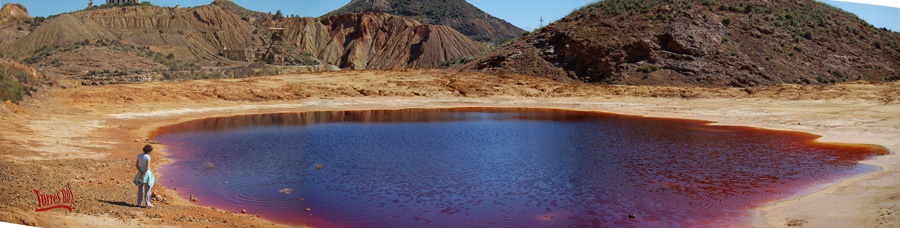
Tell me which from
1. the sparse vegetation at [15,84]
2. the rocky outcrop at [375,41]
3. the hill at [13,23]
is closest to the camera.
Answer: the sparse vegetation at [15,84]

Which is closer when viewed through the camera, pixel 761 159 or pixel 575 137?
pixel 761 159

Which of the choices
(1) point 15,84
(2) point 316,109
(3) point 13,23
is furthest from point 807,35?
(3) point 13,23

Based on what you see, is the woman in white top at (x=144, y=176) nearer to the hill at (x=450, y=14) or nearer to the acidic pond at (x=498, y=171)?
the acidic pond at (x=498, y=171)

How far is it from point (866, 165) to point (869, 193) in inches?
166

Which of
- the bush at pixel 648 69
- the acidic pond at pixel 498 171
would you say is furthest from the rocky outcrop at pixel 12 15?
the bush at pixel 648 69

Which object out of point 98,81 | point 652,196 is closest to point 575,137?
point 652,196

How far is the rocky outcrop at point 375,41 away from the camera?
227 ft

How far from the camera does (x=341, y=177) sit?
45.5ft

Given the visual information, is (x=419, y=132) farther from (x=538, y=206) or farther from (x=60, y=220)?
(x=60, y=220)

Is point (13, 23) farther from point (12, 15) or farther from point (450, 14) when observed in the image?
point (450, 14)

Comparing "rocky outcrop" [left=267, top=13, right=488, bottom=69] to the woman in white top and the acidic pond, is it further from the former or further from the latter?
the woman in white top

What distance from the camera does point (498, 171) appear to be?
1465 centimetres

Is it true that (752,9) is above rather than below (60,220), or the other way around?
above

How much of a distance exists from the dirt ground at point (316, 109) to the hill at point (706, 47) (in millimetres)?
2547
